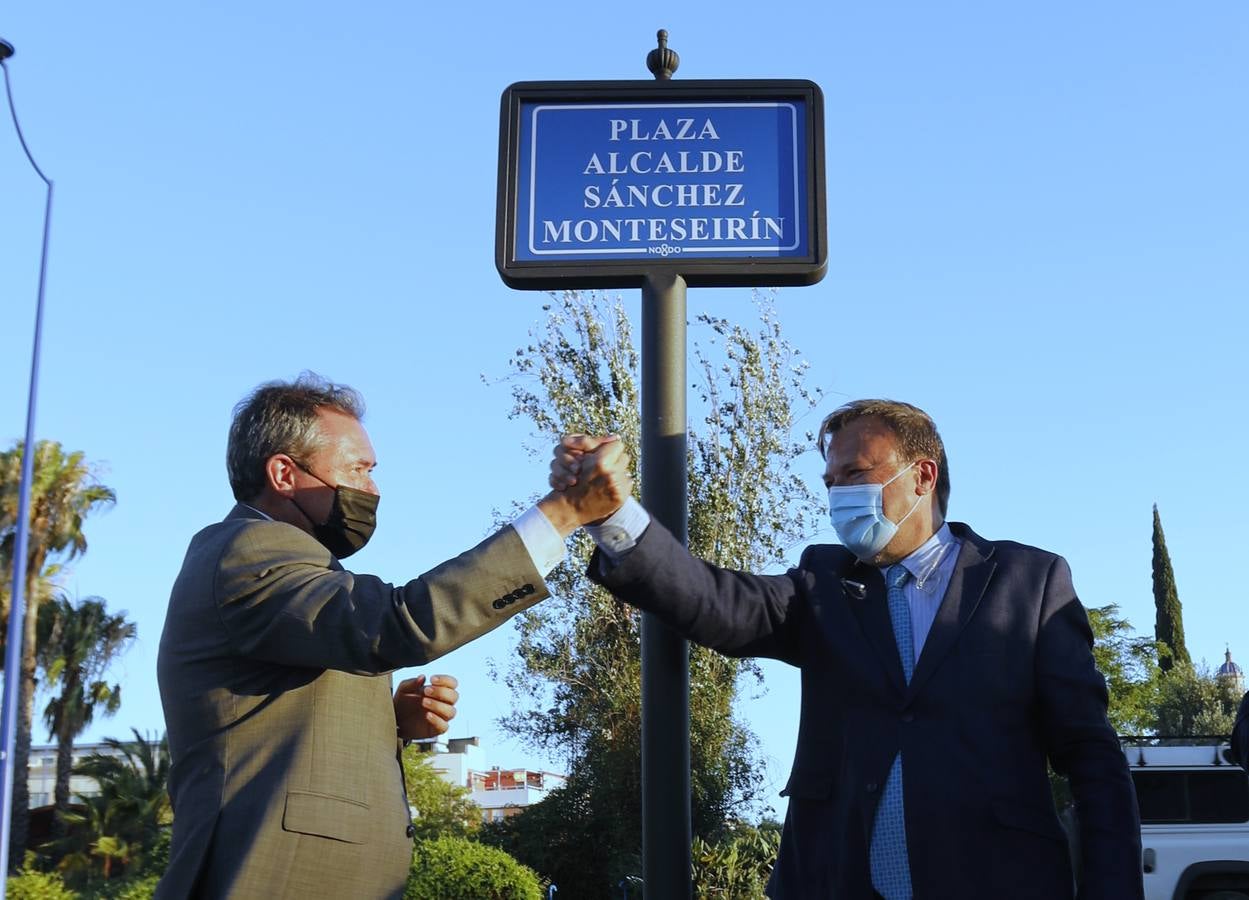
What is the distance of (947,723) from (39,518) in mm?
27579

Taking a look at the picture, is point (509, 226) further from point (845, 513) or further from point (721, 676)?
point (721, 676)

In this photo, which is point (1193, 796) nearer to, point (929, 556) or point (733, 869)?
point (733, 869)

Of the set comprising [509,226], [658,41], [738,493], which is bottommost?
[509,226]

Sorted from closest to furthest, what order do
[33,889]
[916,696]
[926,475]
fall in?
[916,696], [926,475], [33,889]

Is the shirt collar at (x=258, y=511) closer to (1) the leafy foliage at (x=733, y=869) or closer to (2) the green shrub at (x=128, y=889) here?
(1) the leafy foliage at (x=733, y=869)

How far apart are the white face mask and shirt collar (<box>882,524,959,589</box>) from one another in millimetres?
80

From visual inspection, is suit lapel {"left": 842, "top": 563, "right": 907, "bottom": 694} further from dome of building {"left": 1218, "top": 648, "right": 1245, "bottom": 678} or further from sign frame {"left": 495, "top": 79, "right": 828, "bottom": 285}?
dome of building {"left": 1218, "top": 648, "right": 1245, "bottom": 678}

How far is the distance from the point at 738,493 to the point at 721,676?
99.1 inches

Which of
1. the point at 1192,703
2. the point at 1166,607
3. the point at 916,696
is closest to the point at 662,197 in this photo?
the point at 916,696

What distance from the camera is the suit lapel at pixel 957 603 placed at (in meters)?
3.21

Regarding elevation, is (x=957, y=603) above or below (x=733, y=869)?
above

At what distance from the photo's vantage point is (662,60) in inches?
154

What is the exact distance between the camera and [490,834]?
65.4ft

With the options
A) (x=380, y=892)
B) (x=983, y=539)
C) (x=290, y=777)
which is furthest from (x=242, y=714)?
(x=983, y=539)
